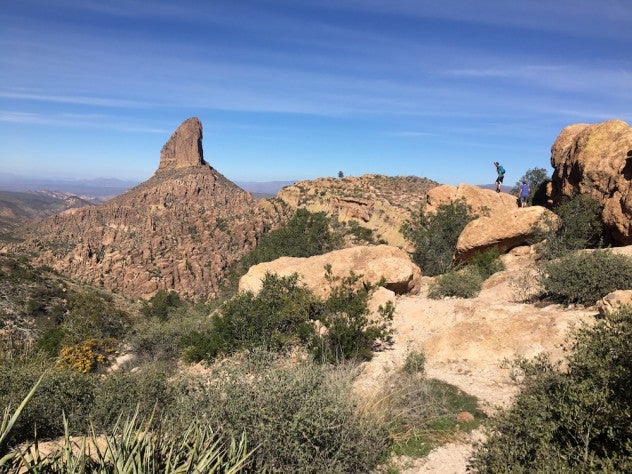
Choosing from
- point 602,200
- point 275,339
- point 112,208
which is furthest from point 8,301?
point 112,208

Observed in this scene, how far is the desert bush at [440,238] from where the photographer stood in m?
23.2

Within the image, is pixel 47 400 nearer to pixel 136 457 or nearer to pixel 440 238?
pixel 136 457

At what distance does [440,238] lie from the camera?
2445cm

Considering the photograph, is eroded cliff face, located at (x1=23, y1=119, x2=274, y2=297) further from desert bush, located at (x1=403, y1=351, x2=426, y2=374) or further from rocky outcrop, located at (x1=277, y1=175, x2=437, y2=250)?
desert bush, located at (x1=403, y1=351, x2=426, y2=374)

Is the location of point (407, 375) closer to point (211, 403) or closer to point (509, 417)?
point (509, 417)

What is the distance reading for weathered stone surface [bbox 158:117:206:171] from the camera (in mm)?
152875

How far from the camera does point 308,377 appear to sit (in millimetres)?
6820

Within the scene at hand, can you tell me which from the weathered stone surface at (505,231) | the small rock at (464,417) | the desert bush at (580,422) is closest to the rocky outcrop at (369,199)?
the weathered stone surface at (505,231)

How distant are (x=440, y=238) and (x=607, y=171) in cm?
899

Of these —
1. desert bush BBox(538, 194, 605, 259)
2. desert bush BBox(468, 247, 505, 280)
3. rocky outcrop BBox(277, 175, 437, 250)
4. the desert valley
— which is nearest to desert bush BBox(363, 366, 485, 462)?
the desert valley

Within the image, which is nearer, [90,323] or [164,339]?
[164,339]

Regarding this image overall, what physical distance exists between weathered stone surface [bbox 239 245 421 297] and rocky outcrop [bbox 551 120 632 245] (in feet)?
27.5

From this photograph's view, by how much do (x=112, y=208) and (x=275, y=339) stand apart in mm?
109653

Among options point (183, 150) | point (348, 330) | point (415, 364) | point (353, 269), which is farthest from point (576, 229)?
point (183, 150)
